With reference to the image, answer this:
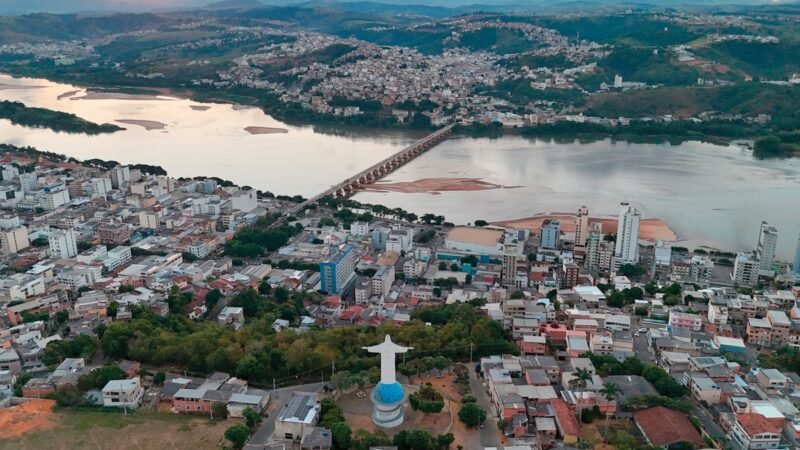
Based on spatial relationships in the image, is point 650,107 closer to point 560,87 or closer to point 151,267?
point 560,87

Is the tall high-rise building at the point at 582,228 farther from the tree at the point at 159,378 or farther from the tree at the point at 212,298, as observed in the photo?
the tree at the point at 159,378

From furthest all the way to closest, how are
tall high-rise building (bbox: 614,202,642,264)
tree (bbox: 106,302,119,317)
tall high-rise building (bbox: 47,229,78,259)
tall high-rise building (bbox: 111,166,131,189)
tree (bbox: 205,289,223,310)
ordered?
tall high-rise building (bbox: 111,166,131,189) → tall high-rise building (bbox: 47,229,78,259) → tall high-rise building (bbox: 614,202,642,264) → tree (bbox: 205,289,223,310) → tree (bbox: 106,302,119,317)

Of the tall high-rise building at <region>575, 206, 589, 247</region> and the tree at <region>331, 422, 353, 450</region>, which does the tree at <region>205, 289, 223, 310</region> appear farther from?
the tall high-rise building at <region>575, 206, 589, 247</region>

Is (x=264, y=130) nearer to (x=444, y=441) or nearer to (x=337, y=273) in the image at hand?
(x=337, y=273)

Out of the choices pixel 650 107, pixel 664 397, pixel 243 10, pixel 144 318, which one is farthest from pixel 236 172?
pixel 243 10

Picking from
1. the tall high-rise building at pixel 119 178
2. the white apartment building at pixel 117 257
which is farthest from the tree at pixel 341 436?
the tall high-rise building at pixel 119 178

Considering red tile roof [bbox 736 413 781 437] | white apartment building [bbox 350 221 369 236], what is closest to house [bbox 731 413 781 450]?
red tile roof [bbox 736 413 781 437]

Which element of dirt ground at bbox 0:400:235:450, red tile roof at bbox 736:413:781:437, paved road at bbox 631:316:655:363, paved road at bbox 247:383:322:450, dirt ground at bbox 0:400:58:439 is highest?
red tile roof at bbox 736:413:781:437
